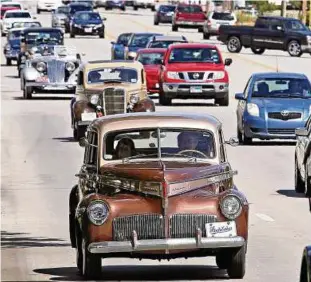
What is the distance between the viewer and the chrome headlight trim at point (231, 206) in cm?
1415

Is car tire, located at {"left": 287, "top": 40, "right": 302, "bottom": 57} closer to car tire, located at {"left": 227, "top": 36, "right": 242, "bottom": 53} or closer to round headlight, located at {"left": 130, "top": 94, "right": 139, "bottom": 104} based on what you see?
car tire, located at {"left": 227, "top": 36, "right": 242, "bottom": 53}

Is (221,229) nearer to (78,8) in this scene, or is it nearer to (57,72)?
(57,72)

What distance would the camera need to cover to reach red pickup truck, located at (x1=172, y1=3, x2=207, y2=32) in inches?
3639

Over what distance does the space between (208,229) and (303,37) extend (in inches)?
2232

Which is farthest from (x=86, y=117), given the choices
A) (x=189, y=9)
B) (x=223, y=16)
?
(x=189, y=9)

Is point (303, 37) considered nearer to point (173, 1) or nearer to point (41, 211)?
point (41, 211)

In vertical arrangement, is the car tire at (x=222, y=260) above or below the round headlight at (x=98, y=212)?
below

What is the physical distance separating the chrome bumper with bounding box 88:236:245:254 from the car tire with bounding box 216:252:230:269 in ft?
1.51

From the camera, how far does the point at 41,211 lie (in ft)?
69.5

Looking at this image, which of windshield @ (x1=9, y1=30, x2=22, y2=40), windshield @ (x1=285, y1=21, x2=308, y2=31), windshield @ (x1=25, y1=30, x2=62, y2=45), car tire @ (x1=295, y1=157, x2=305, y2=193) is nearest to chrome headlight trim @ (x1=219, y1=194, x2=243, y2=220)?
car tire @ (x1=295, y1=157, x2=305, y2=193)

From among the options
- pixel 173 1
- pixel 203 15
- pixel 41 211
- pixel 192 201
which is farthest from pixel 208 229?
pixel 173 1

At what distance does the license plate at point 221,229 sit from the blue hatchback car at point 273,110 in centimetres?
1815

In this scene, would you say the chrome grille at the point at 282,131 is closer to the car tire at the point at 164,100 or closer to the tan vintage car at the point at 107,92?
the tan vintage car at the point at 107,92

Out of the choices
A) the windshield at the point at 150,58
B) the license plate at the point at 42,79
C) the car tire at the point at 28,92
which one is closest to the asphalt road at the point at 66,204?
the car tire at the point at 28,92
